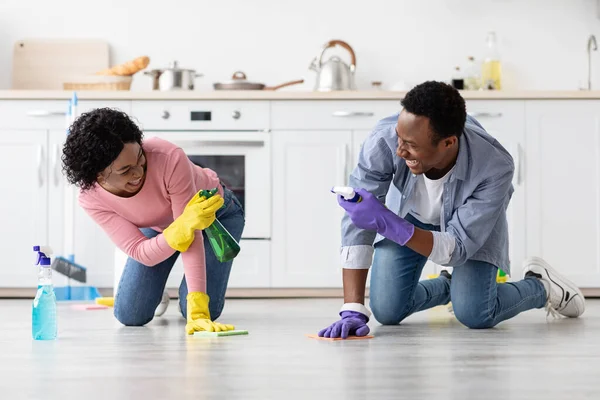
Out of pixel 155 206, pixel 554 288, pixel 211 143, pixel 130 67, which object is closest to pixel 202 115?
pixel 211 143

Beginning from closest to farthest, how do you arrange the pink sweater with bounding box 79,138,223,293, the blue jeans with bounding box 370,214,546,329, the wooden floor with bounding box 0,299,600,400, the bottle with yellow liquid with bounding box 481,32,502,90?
the wooden floor with bounding box 0,299,600,400
the pink sweater with bounding box 79,138,223,293
the blue jeans with bounding box 370,214,546,329
the bottle with yellow liquid with bounding box 481,32,502,90

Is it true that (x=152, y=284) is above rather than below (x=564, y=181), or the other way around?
below

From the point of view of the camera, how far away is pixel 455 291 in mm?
2777

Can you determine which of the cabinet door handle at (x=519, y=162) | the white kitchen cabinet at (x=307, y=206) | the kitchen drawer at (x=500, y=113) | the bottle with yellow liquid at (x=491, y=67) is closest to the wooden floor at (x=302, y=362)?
the white kitchen cabinet at (x=307, y=206)

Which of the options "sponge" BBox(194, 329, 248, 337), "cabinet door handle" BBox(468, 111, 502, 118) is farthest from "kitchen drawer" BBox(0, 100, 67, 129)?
"sponge" BBox(194, 329, 248, 337)

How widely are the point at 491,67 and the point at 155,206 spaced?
2.63 m

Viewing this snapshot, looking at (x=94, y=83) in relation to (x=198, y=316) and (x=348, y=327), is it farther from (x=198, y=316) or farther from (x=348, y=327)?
(x=348, y=327)

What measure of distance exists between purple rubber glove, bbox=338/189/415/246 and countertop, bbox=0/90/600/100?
79.0 inches

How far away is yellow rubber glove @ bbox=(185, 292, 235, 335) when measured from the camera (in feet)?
8.61

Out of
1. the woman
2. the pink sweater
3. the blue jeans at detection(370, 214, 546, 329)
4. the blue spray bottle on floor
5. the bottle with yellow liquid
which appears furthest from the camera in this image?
the bottle with yellow liquid

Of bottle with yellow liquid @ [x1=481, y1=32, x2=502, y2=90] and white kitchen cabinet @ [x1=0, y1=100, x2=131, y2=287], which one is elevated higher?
bottle with yellow liquid @ [x1=481, y1=32, x2=502, y2=90]

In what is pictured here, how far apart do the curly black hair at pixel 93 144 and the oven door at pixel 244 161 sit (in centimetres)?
189

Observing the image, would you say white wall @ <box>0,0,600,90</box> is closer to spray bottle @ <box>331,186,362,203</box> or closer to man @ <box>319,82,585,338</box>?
man @ <box>319,82,585,338</box>

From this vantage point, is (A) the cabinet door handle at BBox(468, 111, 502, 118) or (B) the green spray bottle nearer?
(B) the green spray bottle
